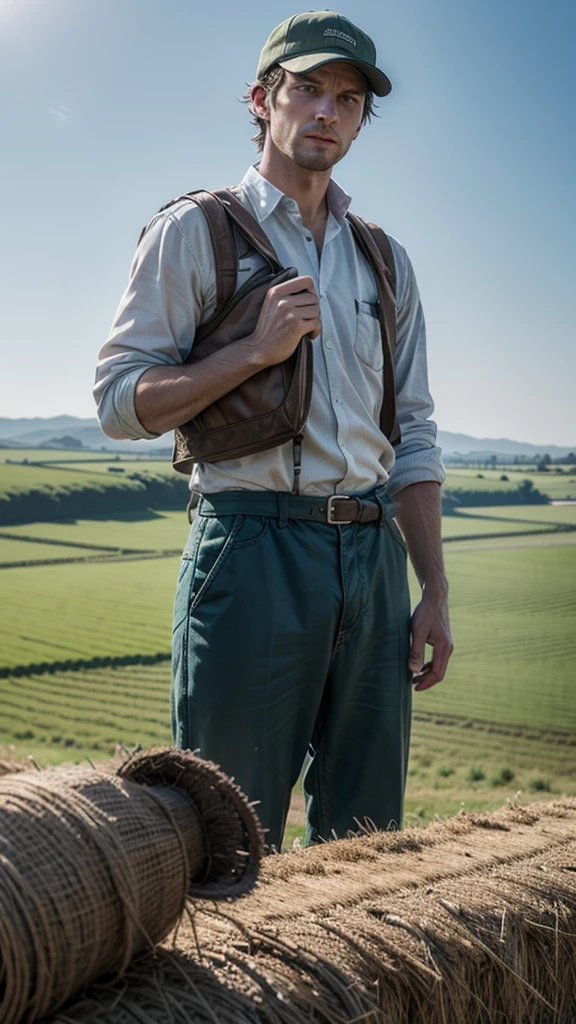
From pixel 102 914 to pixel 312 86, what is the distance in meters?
1.50

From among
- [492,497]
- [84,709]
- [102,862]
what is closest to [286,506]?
[102,862]

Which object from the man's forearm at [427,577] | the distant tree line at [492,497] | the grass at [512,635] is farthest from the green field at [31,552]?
the man's forearm at [427,577]

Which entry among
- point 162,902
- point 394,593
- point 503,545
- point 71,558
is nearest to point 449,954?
point 162,902

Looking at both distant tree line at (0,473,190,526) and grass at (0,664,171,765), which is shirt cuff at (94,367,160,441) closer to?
grass at (0,664,171,765)

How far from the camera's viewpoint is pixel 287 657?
1.71m

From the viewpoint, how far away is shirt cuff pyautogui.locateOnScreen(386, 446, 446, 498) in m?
2.12

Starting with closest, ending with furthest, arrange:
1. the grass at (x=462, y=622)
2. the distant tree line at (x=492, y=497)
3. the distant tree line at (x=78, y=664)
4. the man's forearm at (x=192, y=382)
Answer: the man's forearm at (x=192, y=382), the distant tree line at (x=78, y=664), the grass at (x=462, y=622), the distant tree line at (x=492, y=497)

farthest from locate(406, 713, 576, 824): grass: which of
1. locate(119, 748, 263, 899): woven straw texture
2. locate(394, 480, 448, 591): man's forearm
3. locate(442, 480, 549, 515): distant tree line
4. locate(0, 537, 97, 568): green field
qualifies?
locate(119, 748, 263, 899): woven straw texture

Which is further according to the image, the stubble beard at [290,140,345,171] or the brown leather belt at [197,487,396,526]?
the stubble beard at [290,140,345,171]

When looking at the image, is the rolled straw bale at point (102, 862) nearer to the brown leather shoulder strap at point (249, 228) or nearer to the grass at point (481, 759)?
the brown leather shoulder strap at point (249, 228)

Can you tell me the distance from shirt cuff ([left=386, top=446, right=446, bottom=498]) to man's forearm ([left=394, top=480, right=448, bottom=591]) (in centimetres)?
2

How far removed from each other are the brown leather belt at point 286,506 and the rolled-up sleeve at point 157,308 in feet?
0.57

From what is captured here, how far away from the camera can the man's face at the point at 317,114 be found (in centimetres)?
182

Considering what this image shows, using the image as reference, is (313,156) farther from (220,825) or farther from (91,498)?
(91,498)
